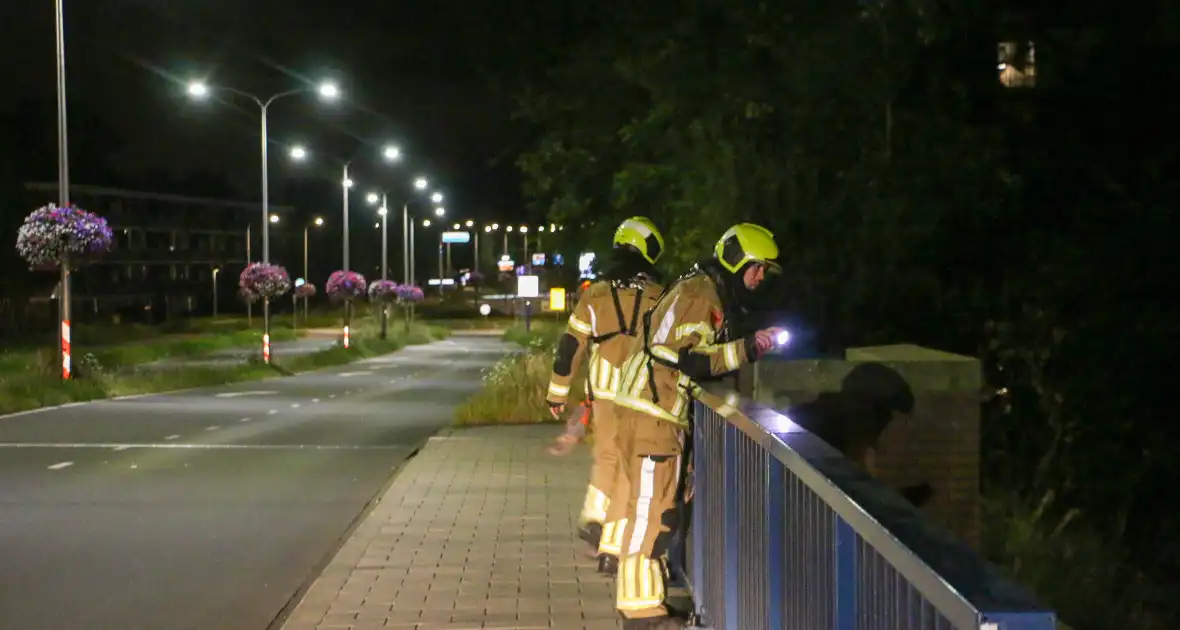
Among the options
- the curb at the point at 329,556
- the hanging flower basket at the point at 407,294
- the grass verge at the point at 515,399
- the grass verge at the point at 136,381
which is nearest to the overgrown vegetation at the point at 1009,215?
the curb at the point at 329,556

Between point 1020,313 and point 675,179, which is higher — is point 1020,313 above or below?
below

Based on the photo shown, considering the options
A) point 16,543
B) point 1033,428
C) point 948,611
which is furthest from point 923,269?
point 948,611

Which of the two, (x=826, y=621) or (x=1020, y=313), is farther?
(x=1020, y=313)

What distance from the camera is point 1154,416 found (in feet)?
38.5

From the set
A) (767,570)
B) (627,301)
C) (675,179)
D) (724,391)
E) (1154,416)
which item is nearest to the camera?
(767,570)

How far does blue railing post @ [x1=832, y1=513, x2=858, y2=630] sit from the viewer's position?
10.6 ft

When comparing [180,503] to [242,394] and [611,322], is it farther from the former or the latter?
[242,394]

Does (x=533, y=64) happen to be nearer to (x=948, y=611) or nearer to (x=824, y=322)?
(x=824, y=322)

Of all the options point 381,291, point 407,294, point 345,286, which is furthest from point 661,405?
point 407,294

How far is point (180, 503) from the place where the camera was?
1185cm

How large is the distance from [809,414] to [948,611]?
4797 mm

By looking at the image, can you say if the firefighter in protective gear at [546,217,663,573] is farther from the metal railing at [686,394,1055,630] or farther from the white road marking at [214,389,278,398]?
the white road marking at [214,389,278,398]

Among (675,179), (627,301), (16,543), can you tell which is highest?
(675,179)

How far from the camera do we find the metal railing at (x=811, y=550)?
2.28 metres
